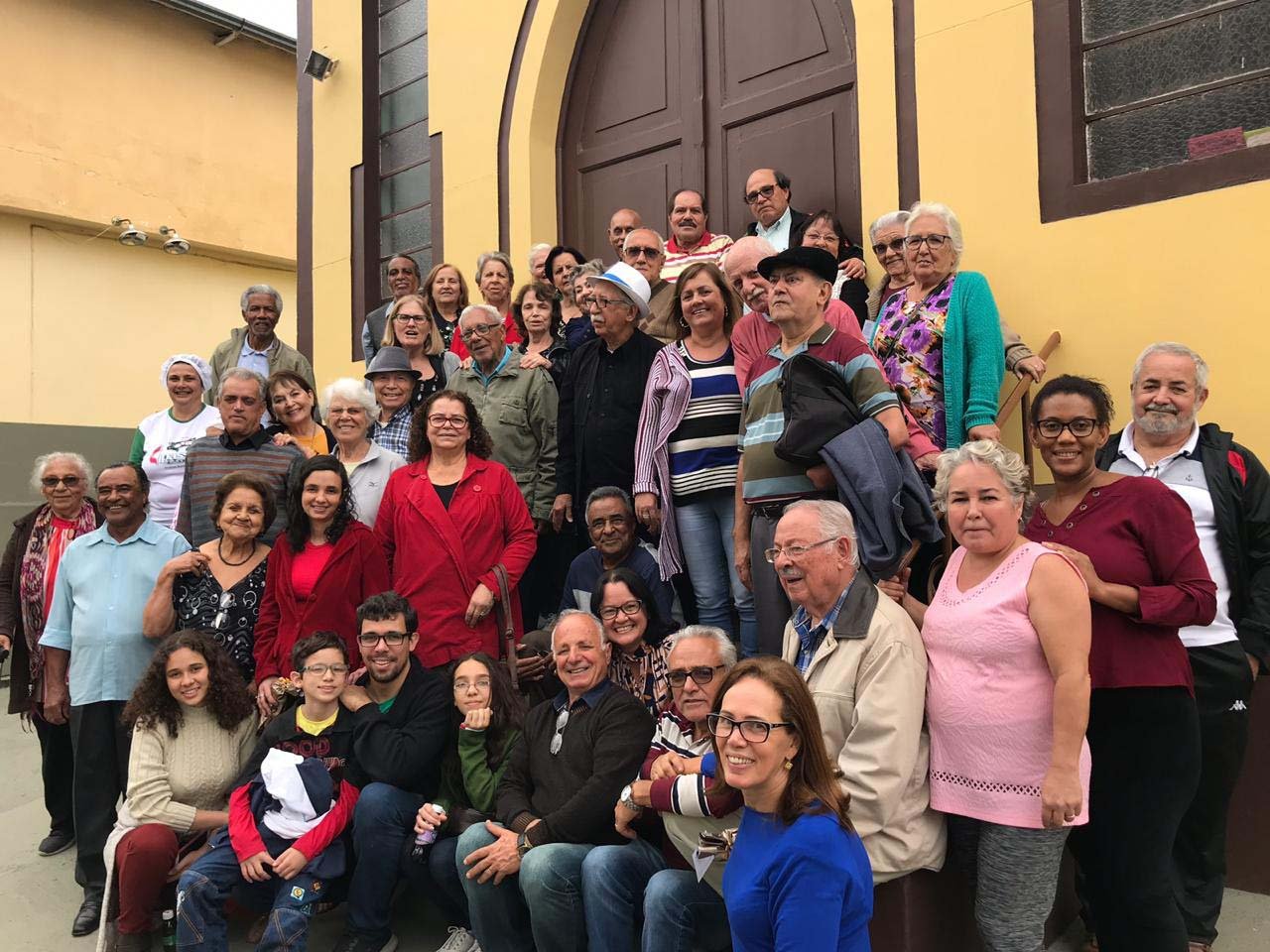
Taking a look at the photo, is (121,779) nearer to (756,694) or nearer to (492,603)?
(492,603)

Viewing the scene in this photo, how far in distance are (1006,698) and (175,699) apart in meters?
3.36

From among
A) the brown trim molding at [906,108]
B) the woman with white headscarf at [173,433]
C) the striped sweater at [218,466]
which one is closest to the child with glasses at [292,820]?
the striped sweater at [218,466]

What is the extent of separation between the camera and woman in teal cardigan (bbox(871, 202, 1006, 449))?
3.88m

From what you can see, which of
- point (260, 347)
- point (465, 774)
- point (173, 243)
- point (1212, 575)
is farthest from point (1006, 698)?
point (173, 243)

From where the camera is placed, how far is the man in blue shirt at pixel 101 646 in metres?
4.64

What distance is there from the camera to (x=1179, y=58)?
479 centimetres

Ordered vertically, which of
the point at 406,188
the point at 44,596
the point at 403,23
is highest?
the point at 403,23

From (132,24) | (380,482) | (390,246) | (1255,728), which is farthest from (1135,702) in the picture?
(132,24)

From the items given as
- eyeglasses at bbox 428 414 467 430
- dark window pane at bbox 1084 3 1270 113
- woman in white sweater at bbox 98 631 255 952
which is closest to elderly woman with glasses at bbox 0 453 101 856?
woman in white sweater at bbox 98 631 255 952

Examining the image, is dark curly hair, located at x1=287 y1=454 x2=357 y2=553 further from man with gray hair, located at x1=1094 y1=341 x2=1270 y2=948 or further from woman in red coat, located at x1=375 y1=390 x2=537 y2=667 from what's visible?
man with gray hair, located at x1=1094 y1=341 x2=1270 y2=948

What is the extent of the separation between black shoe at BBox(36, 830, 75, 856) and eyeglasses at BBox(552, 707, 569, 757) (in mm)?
3319

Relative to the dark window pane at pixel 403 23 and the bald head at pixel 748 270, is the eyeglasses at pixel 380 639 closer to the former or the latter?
the bald head at pixel 748 270

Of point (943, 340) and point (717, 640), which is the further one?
point (943, 340)

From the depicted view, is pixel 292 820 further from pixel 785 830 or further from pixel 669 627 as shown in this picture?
pixel 785 830
